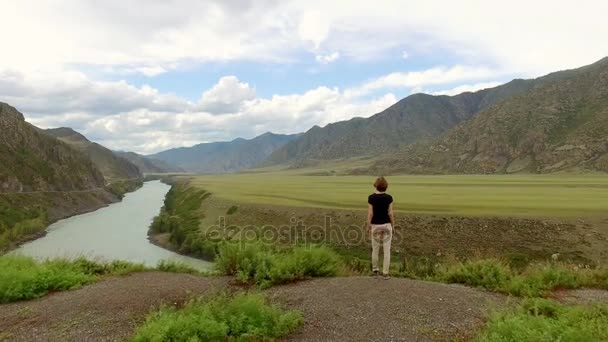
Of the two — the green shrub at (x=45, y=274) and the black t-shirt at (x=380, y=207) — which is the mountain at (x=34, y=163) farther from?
the black t-shirt at (x=380, y=207)

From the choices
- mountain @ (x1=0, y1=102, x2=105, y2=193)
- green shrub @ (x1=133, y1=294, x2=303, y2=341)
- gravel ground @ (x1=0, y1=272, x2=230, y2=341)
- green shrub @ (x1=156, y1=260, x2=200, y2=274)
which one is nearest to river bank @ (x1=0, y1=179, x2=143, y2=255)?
mountain @ (x1=0, y1=102, x2=105, y2=193)

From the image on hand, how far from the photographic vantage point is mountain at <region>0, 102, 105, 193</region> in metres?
115

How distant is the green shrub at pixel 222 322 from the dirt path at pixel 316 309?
0.46 m

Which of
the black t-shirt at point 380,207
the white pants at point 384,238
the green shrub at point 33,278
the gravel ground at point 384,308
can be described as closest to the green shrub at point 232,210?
the green shrub at point 33,278

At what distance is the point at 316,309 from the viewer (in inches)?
412

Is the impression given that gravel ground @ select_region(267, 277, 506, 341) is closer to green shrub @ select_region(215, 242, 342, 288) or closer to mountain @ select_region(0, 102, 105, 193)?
green shrub @ select_region(215, 242, 342, 288)

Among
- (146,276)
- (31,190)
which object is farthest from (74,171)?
(146,276)

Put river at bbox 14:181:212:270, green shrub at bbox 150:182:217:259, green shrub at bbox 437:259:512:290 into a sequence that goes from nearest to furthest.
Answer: green shrub at bbox 437:259:512:290 < river at bbox 14:181:212:270 < green shrub at bbox 150:182:217:259

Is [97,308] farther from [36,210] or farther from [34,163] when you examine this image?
[34,163]

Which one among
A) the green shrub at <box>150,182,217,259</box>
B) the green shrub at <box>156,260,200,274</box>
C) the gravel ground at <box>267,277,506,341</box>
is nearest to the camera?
the gravel ground at <box>267,277,506,341</box>

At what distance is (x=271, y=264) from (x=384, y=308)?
4082mm

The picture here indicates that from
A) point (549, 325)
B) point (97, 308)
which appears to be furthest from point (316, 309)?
point (97, 308)

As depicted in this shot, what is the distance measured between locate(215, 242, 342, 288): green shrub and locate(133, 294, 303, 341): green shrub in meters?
2.62

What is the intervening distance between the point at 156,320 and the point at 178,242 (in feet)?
187
